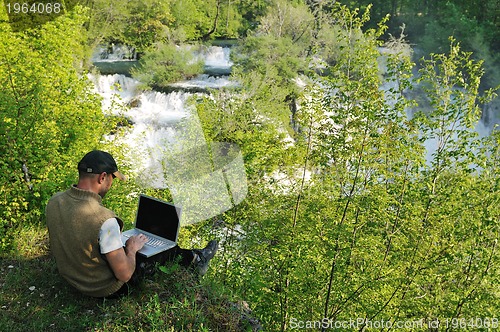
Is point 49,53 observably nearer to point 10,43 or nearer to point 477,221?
point 10,43

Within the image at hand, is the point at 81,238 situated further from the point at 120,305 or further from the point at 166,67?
the point at 166,67

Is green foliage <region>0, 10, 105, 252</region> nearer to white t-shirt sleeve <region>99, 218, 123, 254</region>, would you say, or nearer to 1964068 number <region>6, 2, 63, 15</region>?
white t-shirt sleeve <region>99, 218, 123, 254</region>

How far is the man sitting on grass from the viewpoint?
4273 mm

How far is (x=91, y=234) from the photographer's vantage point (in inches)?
169

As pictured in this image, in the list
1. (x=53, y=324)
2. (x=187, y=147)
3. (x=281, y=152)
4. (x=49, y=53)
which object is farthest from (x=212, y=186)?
(x=53, y=324)

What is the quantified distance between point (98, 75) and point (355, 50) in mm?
22360

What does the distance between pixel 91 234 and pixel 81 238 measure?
0.37 ft

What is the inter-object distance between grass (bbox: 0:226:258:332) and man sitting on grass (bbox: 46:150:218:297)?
32 cm

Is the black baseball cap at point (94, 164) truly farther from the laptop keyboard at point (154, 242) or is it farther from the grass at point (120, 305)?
the grass at point (120, 305)

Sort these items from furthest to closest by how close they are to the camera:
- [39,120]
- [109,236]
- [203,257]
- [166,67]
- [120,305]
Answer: [166,67]
[39,120]
[203,257]
[120,305]
[109,236]

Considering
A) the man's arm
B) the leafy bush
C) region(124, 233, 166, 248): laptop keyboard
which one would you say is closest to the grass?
region(124, 233, 166, 248): laptop keyboard

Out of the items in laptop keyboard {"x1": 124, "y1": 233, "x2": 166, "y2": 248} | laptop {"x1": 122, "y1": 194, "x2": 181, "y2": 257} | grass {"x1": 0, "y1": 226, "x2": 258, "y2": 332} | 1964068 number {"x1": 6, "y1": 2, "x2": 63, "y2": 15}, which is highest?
1964068 number {"x1": 6, "y1": 2, "x2": 63, "y2": 15}

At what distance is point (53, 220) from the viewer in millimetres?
4449

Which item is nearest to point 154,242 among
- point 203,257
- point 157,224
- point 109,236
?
point 157,224
